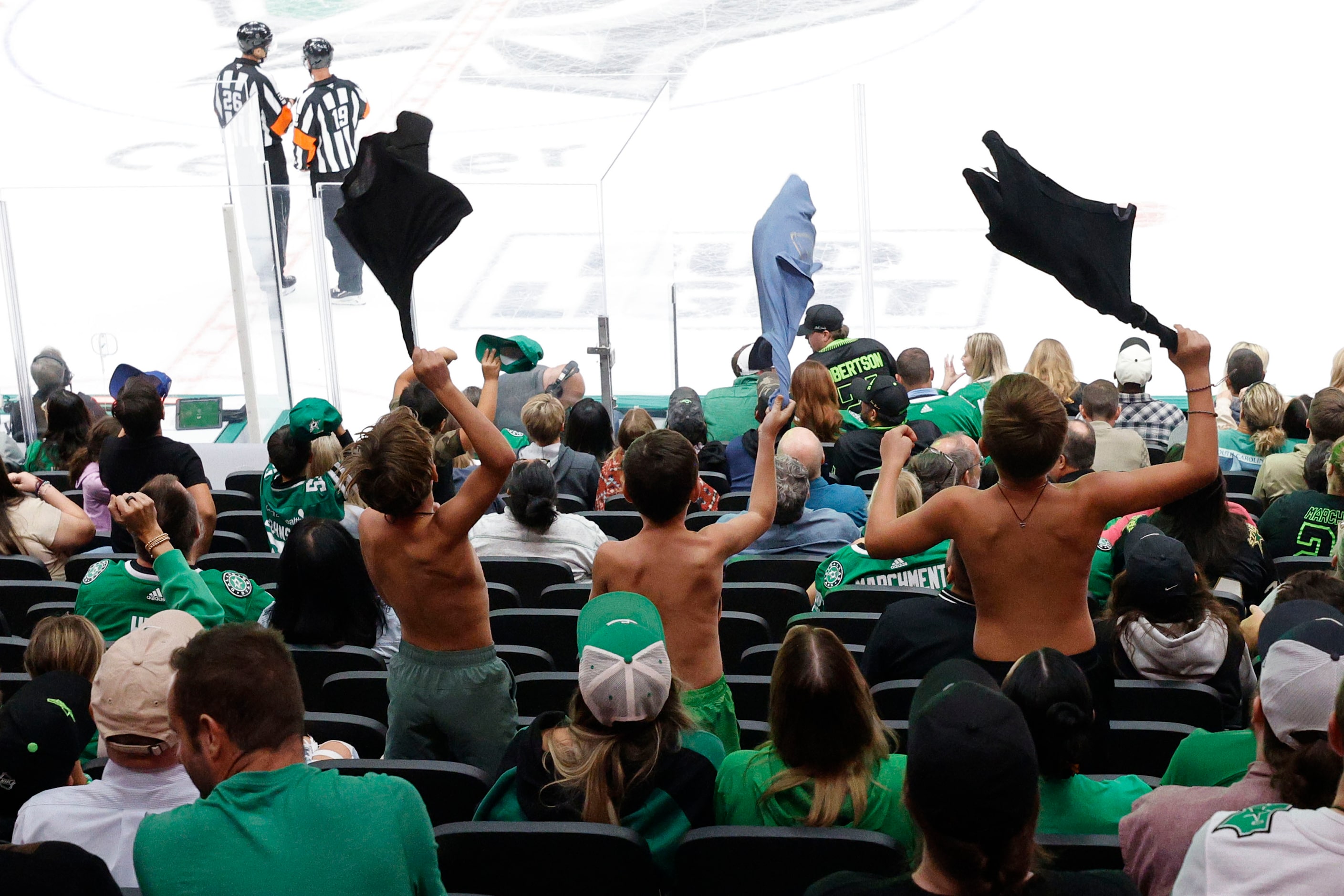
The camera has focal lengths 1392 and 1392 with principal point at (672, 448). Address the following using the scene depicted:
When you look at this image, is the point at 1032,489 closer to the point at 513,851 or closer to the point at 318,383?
the point at 513,851

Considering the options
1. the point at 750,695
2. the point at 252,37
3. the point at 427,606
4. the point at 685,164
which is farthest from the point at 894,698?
the point at 685,164

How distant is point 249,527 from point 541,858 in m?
3.68

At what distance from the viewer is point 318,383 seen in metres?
8.32

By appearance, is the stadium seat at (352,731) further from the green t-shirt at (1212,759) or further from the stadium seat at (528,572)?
the green t-shirt at (1212,759)

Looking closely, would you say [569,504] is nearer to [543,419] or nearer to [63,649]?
[543,419]

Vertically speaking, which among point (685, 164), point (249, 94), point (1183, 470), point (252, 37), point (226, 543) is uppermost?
point (252, 37)

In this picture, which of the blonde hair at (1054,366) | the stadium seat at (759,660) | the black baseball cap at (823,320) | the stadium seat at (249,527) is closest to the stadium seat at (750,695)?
the stadium seat at (759,660)

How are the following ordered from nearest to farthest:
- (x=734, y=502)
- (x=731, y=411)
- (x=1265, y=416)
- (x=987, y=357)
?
(x=734, y=502) → (x=1265, y=416) → (x=731, y=411) → (x=987, y=357)

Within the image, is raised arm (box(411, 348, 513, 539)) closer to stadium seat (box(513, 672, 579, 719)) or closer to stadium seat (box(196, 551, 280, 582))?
stadium seat (box(513, 672, 579, 719))

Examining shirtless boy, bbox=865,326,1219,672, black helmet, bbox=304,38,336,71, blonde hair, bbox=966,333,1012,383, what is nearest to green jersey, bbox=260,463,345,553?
shirtless boy, bbox=865,326,1219,672

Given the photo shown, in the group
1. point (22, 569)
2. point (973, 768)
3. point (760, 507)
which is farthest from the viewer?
point (22, 569)

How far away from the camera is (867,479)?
6066 millimetres

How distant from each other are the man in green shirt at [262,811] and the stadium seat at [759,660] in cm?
190

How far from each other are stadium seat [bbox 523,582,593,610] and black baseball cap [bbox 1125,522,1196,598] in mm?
1803
